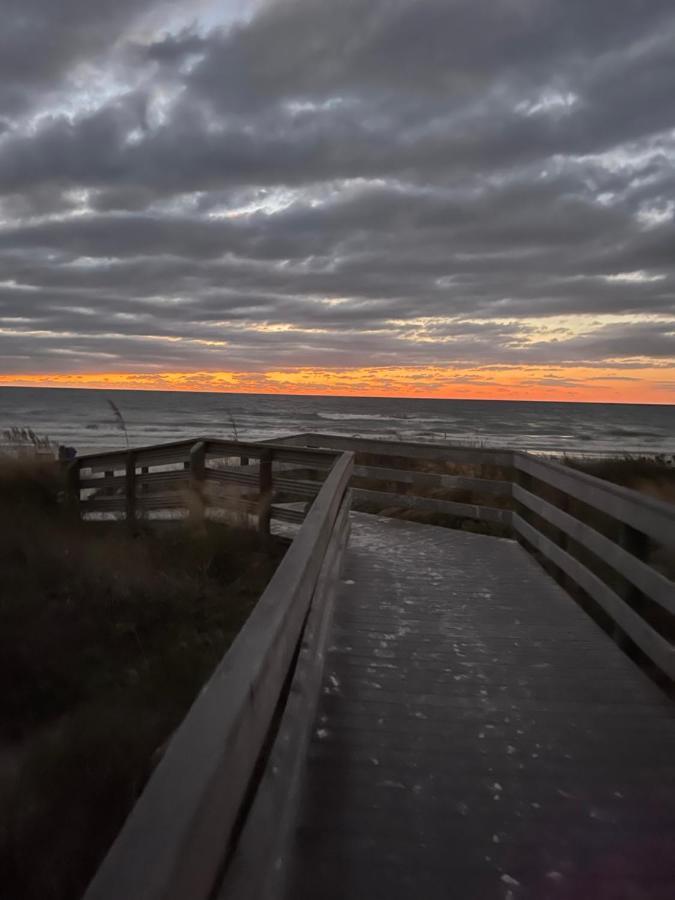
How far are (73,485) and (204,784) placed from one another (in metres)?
11.9

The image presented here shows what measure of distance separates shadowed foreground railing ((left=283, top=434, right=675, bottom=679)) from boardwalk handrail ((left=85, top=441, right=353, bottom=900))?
2.84m

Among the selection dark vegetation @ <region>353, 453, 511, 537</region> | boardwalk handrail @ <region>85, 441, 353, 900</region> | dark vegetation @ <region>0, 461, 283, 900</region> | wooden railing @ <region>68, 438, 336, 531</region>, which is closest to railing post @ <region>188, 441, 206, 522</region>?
wooden railing @ <region>68, 438, 336, 531</region>

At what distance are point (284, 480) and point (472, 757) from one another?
6843 millimetres

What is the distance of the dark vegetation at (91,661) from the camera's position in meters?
3.08

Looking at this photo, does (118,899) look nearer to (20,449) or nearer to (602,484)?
(602,484)

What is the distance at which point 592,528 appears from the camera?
5934 mm

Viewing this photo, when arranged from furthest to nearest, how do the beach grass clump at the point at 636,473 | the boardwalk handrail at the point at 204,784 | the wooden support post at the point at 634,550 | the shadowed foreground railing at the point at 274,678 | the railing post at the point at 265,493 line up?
the beach grass clump at the point at 636,473, the railing post at the point at 265,493, the wooden support post at the point at 634,550, the shadowed foreground railing at the point at 274,678, the boardwalk handrail at the point at 204,784

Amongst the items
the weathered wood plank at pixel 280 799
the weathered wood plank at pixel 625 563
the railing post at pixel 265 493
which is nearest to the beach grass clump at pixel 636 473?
the weathered wood plank at pixel 625 563

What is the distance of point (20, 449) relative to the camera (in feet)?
45.4

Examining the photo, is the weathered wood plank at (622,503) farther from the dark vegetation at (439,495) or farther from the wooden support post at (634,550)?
the dark vegetation at (439,495)

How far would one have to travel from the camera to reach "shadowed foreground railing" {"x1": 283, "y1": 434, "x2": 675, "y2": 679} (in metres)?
4.34

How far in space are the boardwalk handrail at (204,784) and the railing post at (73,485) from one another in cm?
1012

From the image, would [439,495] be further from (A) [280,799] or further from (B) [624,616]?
(A) [280,799]

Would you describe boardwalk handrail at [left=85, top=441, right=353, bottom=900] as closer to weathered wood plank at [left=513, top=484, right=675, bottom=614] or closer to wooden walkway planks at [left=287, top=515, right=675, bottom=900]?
wooden walkway planks at [left=287, top=515, right=675, bottom=900]
